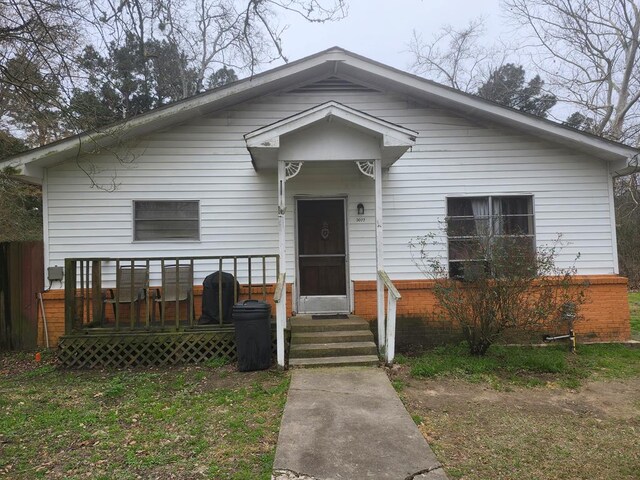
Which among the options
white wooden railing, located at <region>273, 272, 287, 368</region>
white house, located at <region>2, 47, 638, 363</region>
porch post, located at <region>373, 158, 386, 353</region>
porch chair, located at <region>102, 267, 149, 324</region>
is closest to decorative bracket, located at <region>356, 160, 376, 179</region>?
porch post, located at <region>373, 158, 386, 353</region>

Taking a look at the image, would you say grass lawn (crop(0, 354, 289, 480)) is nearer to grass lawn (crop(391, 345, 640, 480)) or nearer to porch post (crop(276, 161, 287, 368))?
porch post (crop(276, 161, 287, 368))

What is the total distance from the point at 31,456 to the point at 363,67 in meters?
7.10

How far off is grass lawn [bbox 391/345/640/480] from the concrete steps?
22.1 inches

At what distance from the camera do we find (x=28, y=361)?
22.8 ft

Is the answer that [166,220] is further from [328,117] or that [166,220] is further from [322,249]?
[328,117]

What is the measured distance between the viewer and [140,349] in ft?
21.3

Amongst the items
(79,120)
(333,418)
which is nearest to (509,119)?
(333,418)

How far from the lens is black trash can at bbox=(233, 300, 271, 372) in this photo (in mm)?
5949

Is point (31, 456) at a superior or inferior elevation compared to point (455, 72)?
inferior

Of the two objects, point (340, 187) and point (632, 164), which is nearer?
point (632, 164)

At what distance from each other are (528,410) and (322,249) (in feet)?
14.2

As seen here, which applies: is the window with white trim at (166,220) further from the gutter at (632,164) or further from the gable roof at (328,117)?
the gutter at (632,164)

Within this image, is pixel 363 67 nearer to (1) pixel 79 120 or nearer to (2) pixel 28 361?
(1) pixel 79 120

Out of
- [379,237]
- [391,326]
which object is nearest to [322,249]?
[379,237]
